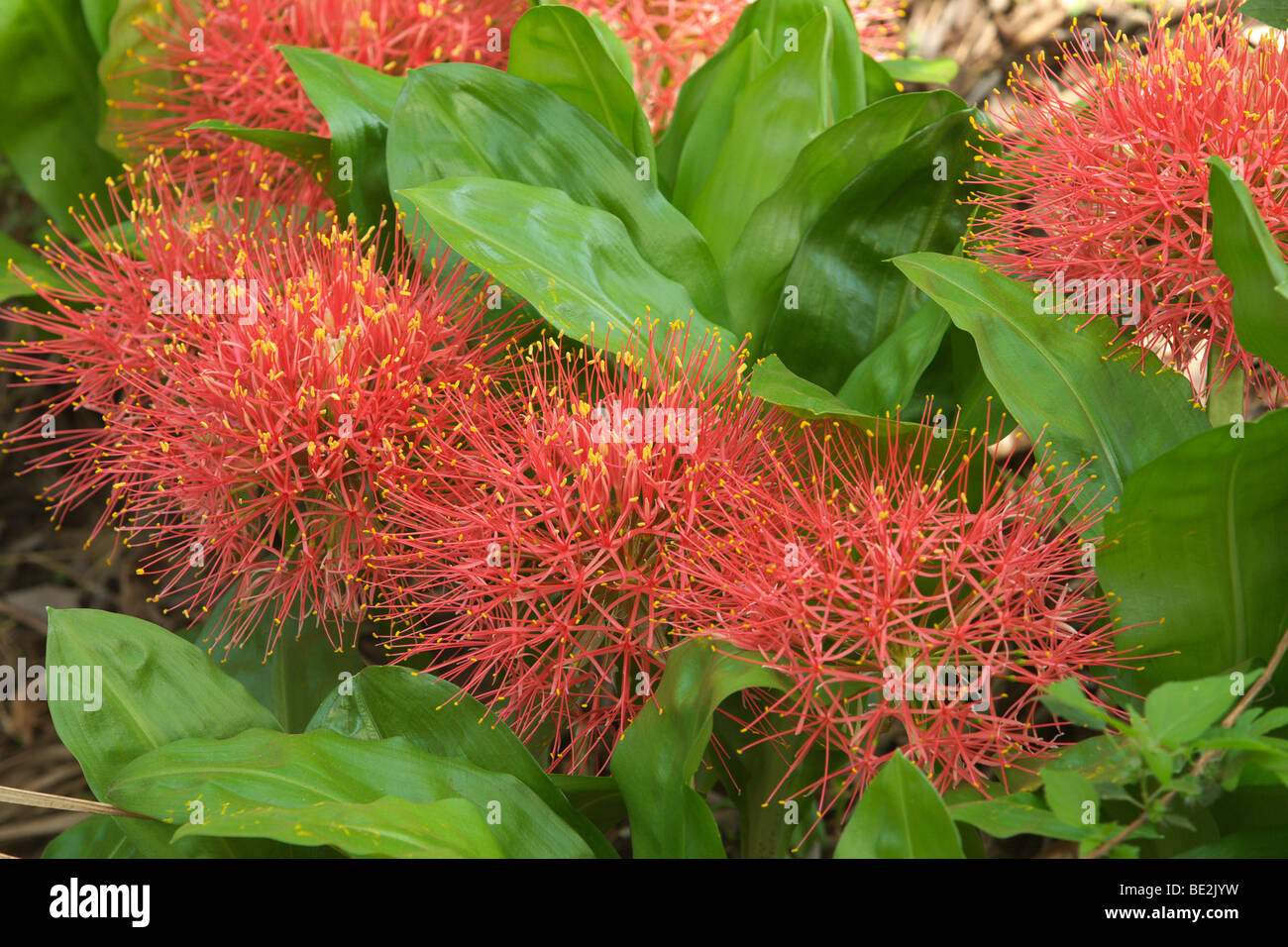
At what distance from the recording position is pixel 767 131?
1112mm

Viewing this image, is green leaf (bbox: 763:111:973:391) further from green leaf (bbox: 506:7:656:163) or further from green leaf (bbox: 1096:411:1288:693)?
→ green leaf (bbox: 1096:411:1288:693)

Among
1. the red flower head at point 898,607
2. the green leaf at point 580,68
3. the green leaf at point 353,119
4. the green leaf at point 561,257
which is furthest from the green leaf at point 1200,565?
→ the green leaf at point 353,119

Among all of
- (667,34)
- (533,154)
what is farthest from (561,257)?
(667,34)

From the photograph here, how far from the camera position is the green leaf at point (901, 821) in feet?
2.10

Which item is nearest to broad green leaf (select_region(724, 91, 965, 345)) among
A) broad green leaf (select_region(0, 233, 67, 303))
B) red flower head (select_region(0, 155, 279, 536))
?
red flower head (select_region(0, 155, 279, 536))

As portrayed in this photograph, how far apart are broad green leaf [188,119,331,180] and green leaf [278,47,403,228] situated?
2 centimetres

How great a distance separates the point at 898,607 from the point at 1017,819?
0.16 meters

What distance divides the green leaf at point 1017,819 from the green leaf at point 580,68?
732 mm

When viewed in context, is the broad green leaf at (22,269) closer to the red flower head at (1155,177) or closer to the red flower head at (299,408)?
the red flower head at (299,408)

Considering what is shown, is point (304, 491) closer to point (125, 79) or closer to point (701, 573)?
point (701, 573)

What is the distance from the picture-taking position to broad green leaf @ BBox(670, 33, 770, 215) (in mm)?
1164

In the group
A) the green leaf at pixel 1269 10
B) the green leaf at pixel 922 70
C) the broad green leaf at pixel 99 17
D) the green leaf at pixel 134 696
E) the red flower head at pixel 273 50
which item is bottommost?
the green leaf at pixel 134 696

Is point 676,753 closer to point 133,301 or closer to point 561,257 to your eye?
point 561,257

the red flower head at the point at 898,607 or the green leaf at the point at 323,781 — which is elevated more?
the red flower head at the point at 898,607
